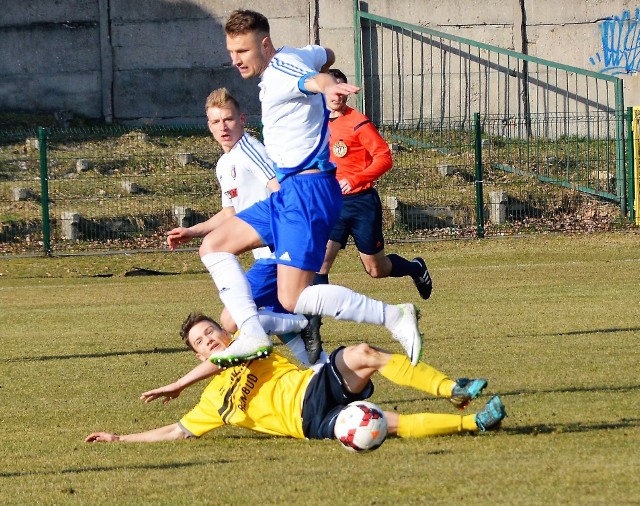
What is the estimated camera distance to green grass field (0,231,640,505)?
4.93 m

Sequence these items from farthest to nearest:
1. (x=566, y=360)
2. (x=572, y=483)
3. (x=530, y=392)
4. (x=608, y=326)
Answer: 1. (x=608, y=326)
2. (x=566, y=360)
3. (x=530, y=392)
4. (x=572, y=483)

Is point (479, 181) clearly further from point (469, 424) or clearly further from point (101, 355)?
point (469, 424)

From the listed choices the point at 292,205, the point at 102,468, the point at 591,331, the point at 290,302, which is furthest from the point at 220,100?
the point at 591,331

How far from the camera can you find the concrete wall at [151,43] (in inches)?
915

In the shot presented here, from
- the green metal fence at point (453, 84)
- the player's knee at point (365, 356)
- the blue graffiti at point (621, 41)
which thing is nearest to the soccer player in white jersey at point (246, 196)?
the player's knee at point (365, 356)

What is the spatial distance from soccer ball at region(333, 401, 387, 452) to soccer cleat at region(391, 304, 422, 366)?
0.50 metres

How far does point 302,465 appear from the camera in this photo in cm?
542

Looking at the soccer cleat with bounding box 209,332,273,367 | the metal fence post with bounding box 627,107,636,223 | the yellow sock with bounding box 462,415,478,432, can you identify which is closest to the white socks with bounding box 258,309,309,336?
the soccer cleat with bounding box 209,332,273,367

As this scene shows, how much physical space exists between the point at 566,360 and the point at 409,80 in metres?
15.7

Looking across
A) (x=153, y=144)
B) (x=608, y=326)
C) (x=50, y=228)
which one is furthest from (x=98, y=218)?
(x=608, y=326)

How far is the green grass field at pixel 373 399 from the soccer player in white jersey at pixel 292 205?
697mm

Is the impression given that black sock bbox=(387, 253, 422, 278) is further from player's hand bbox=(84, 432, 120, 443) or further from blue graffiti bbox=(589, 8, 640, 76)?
blue graffiti bbox=(589, 8, 640, 76)

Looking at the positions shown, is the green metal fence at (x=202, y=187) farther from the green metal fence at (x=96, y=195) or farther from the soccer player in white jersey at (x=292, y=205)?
the soccer player in white jersey at (x=292, y=205)

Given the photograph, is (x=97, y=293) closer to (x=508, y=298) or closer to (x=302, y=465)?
(x=508, y=298)
